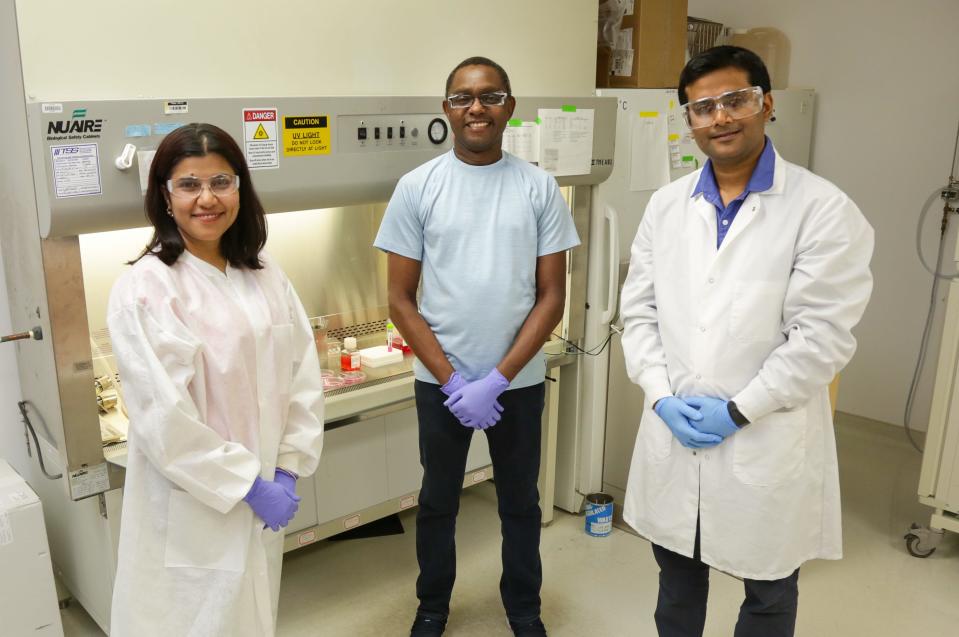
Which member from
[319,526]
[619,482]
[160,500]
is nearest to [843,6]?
[619,482]

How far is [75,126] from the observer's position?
5.45ft

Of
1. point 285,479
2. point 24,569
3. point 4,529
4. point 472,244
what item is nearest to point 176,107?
point 472,244

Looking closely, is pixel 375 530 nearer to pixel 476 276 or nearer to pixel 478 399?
pixel 478 399

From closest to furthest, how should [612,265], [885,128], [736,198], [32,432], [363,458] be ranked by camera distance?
[736,198] → [32,432] → [363,458] → [612,265] → [885,128]

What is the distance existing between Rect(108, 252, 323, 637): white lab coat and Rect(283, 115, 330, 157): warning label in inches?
19.4

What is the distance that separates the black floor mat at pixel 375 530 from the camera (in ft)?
9.81

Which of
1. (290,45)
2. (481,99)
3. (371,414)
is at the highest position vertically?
(290,45)

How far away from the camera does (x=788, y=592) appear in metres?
1.76

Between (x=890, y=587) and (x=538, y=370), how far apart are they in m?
1.55

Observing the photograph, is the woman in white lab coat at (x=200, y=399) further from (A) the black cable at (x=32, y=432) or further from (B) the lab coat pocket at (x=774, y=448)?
(B) the lab coat pocket at (x=774, y=448)

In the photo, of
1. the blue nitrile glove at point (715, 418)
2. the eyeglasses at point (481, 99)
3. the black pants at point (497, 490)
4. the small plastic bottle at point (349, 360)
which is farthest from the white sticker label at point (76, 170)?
the blue nitrile glove at point (715, 418)

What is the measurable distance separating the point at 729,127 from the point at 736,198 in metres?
0.15

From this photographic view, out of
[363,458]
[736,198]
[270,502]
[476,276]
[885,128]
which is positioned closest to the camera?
[270,502]

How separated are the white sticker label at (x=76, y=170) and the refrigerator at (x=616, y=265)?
1700 millimetres
